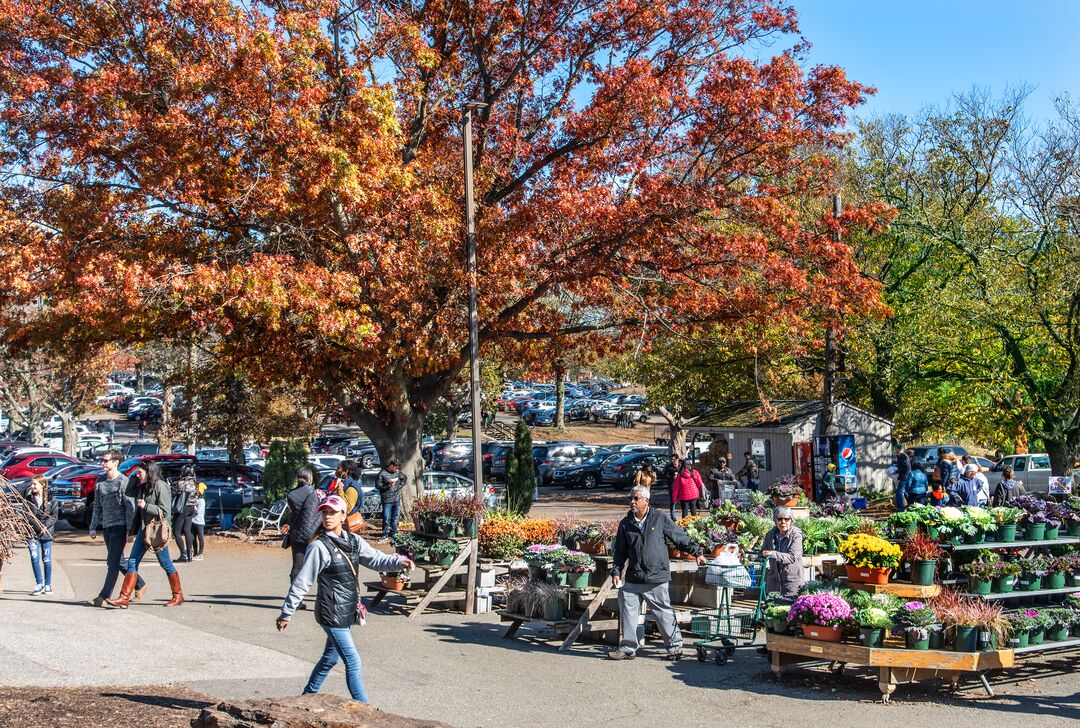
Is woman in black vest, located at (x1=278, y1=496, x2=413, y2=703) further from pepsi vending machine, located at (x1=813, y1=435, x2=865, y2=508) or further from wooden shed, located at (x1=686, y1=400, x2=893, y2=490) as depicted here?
wooden shed, located at (x1=686, y1=400, x2=893, y2=490)

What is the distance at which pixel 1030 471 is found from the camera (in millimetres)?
33969

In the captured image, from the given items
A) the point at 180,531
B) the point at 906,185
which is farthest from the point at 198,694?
the point at 906,185

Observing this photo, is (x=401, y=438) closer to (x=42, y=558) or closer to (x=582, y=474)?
(x=42, y=558)

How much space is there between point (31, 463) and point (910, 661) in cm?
3342

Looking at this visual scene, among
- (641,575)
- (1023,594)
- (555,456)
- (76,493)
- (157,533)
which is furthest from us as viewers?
(555,456)

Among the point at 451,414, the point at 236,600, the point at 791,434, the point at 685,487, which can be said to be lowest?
the point at 236,600

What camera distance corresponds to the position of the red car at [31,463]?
3453 cm

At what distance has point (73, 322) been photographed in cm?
2098

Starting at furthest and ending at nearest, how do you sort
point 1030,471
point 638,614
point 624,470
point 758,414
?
point 624,470
point 1030,471
point 758,414
point 638,614

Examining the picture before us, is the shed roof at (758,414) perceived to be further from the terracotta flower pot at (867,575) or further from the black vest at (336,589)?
the black vest at (336,589)

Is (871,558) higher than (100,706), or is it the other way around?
(871,558)

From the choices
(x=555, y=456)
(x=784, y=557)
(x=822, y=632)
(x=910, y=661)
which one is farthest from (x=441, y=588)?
(x=555, y=456)

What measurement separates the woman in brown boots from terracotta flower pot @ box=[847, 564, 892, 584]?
26.3 feet

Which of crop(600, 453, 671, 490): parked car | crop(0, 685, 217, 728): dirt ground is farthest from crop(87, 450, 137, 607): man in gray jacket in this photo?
crop(600, 453, 671, 490): parked car
